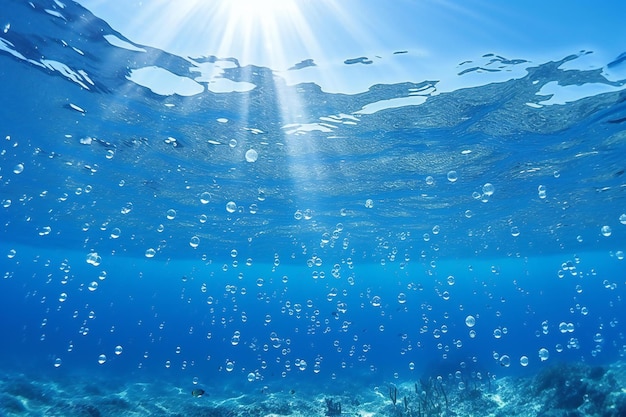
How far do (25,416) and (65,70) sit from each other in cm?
1355

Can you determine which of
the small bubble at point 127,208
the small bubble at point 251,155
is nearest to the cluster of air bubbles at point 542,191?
the small bubble at point 251,155

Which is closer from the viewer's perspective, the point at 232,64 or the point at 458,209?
the point at 232,64

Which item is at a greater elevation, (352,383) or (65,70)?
(65,70)

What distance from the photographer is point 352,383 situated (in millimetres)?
29641

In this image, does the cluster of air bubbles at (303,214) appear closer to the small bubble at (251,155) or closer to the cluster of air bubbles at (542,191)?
the small bubble at (251,155)

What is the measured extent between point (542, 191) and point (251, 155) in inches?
692

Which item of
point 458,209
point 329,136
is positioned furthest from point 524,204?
point 329,136

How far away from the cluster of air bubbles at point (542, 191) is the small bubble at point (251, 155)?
16528 mm

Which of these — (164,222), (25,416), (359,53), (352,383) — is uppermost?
(164,222)

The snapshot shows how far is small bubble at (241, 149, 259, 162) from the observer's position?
1865 centimetres

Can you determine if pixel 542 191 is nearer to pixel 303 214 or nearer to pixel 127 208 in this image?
pixel 303 214

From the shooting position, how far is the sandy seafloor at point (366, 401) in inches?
589

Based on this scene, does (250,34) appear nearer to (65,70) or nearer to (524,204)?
(65,70)

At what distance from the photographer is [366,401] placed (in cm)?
2180
